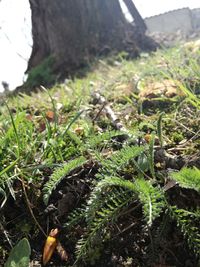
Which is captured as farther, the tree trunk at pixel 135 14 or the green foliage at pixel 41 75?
the tree trunk at pixel 135 14

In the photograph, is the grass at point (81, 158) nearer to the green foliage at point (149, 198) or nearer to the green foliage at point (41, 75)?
the green foliage at point (149, 198)

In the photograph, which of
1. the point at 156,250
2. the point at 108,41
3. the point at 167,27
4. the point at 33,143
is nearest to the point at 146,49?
the point at 108,41

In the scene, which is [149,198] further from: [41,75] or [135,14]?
[135,14]

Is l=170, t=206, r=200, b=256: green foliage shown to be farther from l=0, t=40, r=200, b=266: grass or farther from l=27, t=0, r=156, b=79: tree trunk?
l=27, t=0, r=156, b=79: tree trunk

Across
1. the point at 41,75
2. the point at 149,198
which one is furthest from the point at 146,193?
the point at 41,75

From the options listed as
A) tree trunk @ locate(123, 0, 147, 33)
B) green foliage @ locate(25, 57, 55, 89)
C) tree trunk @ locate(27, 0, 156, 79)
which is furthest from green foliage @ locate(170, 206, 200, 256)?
tree trunk @ locate(123, 0, 147, 33)

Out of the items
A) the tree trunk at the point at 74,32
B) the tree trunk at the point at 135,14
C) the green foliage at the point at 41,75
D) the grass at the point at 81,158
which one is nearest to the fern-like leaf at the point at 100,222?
the grass at the point at 81,158
